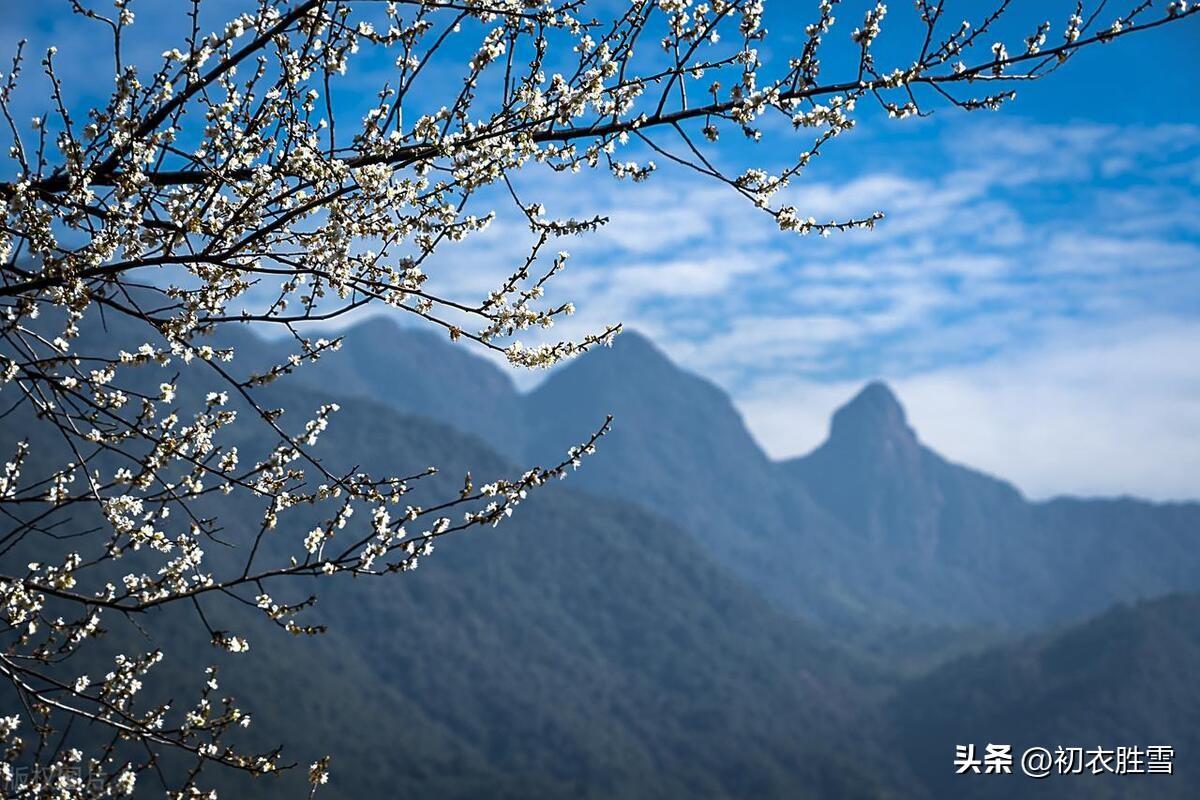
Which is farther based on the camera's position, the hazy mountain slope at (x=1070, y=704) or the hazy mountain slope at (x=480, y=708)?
the hazy mountain slope at (x=1070, y=704)

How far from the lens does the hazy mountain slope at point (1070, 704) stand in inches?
6009

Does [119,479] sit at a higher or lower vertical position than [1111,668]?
lower

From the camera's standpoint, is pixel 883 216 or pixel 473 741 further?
pixel 473 741

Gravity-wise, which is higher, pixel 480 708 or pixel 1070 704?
pixel 1070 704

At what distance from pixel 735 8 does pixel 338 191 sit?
1936 mm

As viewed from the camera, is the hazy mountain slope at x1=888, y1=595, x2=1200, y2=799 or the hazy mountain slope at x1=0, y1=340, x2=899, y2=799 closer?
the hazy mountain slope at x1=0, y1=340, x2=899, y2=799

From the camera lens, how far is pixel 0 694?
422ft

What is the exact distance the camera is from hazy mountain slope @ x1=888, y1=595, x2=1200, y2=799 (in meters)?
153

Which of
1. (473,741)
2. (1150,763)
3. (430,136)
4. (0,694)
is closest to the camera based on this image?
(430,136)

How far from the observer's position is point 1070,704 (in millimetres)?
162375

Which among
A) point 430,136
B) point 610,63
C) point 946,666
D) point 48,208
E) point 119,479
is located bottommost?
point 119,479

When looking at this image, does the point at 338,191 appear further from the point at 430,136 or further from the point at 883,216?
the point at 883,216

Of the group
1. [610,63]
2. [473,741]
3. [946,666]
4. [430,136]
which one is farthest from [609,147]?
[946,666]

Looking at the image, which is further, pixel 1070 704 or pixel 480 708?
pixel 480 708
